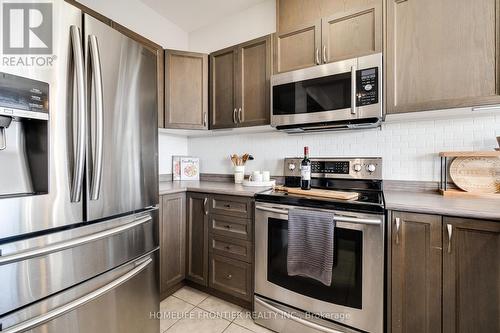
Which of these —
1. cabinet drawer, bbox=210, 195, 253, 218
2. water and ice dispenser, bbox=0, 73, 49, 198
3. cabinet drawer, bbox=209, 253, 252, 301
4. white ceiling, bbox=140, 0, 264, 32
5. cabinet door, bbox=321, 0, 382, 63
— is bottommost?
cabinet drawer, bbox=209, 253, 252, 301

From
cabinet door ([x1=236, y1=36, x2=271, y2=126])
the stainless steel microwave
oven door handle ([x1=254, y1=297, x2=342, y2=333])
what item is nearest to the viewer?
oven door handle ([x1=254, y1=297, x2=342, y2=333])

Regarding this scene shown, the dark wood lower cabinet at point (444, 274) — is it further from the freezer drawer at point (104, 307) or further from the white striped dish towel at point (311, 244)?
the freezer drawer at point (104, 307)

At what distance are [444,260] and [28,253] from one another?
1892 millimetres

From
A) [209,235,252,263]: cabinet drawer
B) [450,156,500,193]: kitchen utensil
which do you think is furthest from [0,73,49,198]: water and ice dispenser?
[450,156,500,193]: kitchen utensil

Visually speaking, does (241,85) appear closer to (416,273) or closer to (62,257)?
(62,257)

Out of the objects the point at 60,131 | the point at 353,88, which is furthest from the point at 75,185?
the point at 353,88

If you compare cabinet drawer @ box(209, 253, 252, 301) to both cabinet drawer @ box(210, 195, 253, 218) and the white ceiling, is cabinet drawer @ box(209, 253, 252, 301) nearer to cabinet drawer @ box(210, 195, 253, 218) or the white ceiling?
cabinet drawer @ box(210, 195, 253, 218)

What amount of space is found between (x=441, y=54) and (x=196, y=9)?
89.2 inches

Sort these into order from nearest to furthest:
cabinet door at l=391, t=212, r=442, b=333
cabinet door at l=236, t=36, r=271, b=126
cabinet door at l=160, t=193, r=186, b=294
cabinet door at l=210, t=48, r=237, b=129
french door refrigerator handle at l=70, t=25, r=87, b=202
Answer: french door refrigerator handle at l=70, t=25, r=87, b=202, cabinet door at l=391, t=212, r=442, b=333, cabinet door at l=160, t=193, r=186, b=294, cabinet door at l=236, t=36, r=271, b=126, cabinet door at l=210, t=48, r=237, b=129

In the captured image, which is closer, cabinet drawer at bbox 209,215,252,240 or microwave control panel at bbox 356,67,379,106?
microwave control panel at bbox 356,67,379,106

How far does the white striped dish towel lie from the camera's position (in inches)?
54.1

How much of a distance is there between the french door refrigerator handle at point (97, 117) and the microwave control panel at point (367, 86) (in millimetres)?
1564

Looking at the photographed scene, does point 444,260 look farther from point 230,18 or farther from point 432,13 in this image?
point 230,18

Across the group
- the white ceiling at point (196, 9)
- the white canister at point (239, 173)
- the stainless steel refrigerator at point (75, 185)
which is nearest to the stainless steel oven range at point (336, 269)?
the white canister at point (239, 173)
